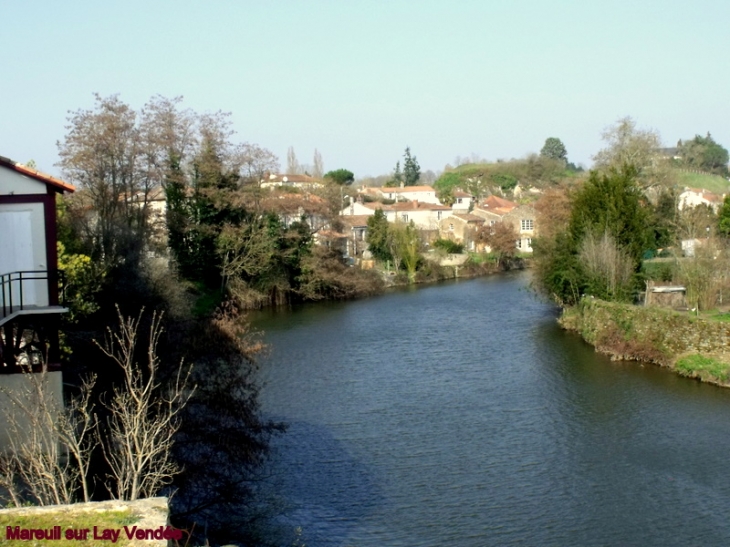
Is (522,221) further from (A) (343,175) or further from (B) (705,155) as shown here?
(B) (705,155)

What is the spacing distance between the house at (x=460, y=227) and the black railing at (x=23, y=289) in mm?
51681

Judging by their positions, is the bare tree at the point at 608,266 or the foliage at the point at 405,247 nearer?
the bare tree at the point at 608,266

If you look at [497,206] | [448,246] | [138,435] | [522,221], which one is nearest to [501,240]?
[448,246]

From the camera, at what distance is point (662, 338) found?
84.1 ft

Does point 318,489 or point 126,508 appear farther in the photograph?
point 318,489

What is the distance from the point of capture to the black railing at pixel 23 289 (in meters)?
11.7

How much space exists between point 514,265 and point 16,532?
53.2 meters

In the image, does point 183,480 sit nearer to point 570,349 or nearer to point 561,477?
point 561,477

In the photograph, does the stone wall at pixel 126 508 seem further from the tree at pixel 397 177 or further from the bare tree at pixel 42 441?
the tree at pixel 397 177

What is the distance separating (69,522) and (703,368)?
20208 mm

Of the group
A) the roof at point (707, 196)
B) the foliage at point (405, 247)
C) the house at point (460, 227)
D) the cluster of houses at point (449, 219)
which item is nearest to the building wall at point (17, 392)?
the foliage at point (405, 247)

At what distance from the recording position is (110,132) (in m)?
35.4

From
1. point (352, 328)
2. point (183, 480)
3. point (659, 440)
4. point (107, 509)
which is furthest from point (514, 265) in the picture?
point (107, 509)

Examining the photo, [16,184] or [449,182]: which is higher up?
[449,182]
